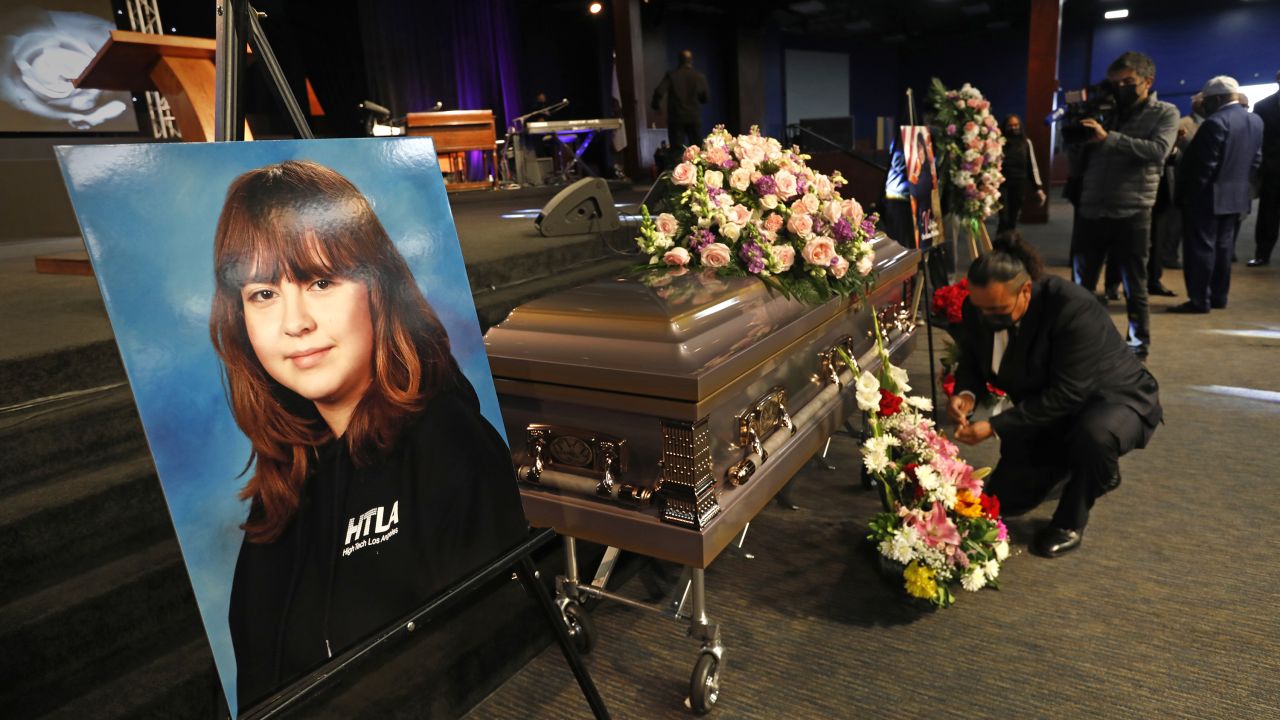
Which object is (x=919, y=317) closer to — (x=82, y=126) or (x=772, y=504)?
(x=772, y=504)

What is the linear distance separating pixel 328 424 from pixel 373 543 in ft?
0.58

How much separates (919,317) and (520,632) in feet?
13.7

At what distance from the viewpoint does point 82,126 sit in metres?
7.23

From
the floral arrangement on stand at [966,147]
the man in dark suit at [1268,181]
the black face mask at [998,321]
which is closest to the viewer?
the black face mask at [998,321]

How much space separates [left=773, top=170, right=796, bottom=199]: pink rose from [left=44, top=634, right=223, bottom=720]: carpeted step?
68.1 inches

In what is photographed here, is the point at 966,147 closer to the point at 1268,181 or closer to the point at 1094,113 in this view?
the point at 1094,113

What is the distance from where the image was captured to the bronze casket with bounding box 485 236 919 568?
5.27 feet

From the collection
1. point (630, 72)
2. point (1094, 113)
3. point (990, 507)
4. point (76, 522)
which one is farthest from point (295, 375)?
point (630, 72)

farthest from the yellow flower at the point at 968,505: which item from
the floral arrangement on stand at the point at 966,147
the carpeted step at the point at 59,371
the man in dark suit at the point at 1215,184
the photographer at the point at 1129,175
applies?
the man in dark suit at the point at 1215,184

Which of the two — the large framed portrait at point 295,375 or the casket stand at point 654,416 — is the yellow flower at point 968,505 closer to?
the casket stand at point 654,416

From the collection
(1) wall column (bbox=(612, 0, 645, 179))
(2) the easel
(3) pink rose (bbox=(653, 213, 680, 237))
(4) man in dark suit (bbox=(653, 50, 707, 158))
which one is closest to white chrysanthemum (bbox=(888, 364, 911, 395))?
(3) pink rose (bbox=(653, 213, 680, 237))

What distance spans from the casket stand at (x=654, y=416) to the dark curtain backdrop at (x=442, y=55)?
10.3m

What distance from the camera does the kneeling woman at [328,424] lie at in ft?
3.03

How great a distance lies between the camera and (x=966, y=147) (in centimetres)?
490
